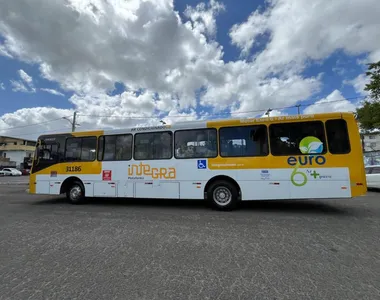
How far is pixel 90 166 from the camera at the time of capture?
26.8ft

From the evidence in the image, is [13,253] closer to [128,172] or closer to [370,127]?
[128,172]

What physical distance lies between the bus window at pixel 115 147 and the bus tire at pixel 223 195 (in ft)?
10.6

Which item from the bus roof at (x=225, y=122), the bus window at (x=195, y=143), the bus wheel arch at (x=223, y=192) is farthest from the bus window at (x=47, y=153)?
the bus wheel arch at (x=223, y=192)

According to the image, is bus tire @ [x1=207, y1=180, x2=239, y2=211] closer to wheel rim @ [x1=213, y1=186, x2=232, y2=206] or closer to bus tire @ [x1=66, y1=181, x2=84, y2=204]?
wheel rim @ [x1=213, y1=186, x2=232, y2=206]

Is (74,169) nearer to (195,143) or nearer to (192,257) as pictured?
(195,143)

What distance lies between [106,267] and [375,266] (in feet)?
12.9

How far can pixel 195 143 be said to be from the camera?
283 inches

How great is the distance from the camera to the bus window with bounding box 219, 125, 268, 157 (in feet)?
21.8

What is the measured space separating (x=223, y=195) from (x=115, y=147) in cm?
435

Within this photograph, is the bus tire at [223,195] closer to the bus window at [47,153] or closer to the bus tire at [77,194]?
the bus tire at [77,194]

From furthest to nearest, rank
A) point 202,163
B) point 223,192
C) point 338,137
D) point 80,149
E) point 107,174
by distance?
point 80,149, point 107,174, point 202,163, point 223,192, point 338,137

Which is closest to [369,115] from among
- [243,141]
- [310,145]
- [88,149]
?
[310,145]

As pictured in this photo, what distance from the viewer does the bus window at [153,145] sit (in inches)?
292

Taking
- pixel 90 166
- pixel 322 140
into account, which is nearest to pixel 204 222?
pixel 322 140
